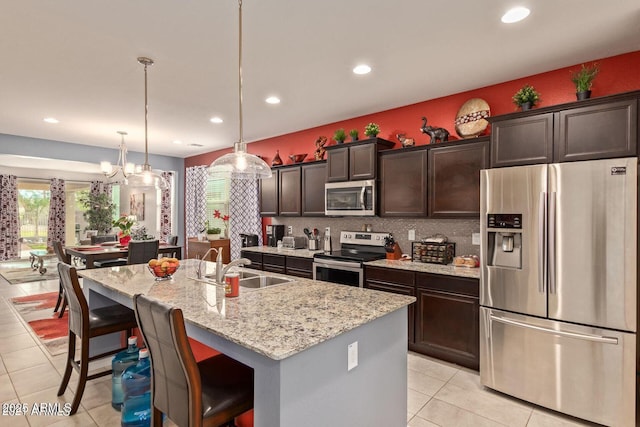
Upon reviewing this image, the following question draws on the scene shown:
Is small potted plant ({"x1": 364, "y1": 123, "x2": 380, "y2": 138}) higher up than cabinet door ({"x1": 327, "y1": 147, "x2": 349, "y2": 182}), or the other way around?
small potted plant ({"x1": 364, "y1": 123, "x2": 380, "y2": 138})

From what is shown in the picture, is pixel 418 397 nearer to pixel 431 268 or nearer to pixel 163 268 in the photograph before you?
pixel 431 268

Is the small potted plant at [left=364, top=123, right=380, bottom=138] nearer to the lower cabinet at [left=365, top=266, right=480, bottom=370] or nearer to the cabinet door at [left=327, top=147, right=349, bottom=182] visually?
the cabinet door at [left=327, top=147, right=349, bottom=182]

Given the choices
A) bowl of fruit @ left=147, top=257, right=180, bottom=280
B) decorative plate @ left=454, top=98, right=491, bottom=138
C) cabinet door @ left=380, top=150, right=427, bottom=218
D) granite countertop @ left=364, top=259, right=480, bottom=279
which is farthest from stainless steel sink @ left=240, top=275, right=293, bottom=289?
decorative plate @ left=454, top=98, right=491, bottom=138

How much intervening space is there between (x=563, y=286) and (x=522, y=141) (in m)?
1.12

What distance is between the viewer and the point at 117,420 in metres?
2.32

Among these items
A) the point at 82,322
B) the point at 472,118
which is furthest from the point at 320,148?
the point at 82,322

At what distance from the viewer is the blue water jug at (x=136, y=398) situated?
7.08 ft

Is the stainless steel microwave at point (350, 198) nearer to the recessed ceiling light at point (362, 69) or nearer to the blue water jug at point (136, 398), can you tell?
the recessed ceiling light at point (362, 69)

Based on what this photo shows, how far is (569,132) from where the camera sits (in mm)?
2469

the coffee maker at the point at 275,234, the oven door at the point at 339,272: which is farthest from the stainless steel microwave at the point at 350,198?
the coffee maker at the point at 275,234

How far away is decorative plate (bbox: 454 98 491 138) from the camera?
11.2 feet

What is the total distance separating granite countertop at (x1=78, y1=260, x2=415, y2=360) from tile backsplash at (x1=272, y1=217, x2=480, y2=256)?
183 centimetres

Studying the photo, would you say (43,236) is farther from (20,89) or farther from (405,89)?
(405,89)

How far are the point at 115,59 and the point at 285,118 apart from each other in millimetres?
2192
